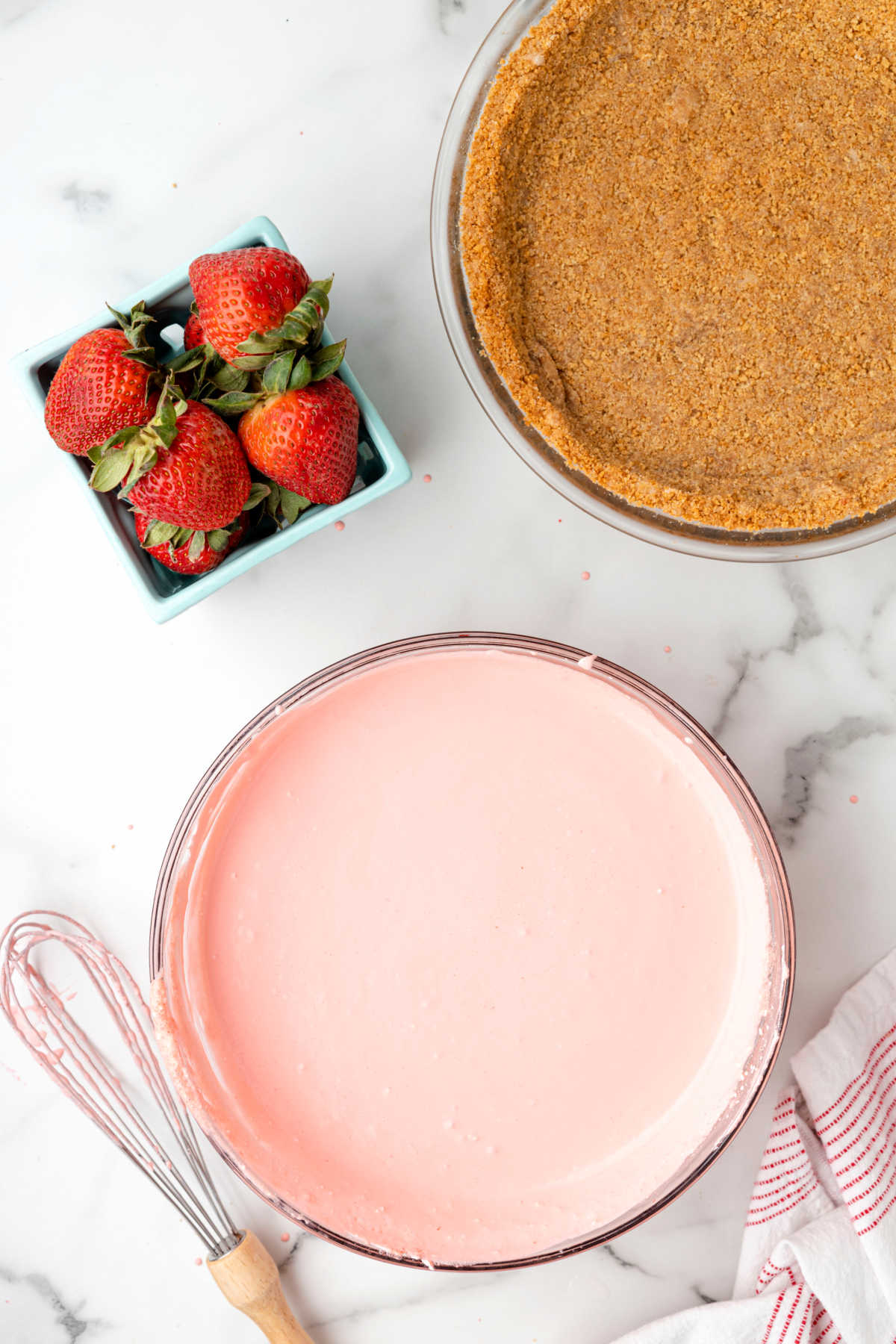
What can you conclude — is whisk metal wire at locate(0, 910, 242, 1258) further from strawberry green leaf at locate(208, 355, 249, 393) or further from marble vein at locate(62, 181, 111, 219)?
marble vein at locate(62, 181, 111, 219)

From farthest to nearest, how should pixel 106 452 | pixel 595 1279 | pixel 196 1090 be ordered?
pixel 595 1279, pixel 196 1090, pixel 106 452

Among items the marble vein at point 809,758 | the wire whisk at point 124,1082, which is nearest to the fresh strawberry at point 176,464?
the wire whisk at point 124,1082

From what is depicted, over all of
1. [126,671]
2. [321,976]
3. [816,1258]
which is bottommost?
[816,1258]

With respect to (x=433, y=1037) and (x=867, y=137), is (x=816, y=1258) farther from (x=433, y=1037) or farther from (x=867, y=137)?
(x=867, y=137)

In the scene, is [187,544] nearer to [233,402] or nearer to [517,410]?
[233,402]

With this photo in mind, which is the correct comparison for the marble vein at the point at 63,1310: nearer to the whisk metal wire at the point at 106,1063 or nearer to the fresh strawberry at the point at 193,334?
the whisk metal wire at the point at 106,1063

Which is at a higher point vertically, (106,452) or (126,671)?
(106,452)

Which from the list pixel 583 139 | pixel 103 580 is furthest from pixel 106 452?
pixel 583 139
